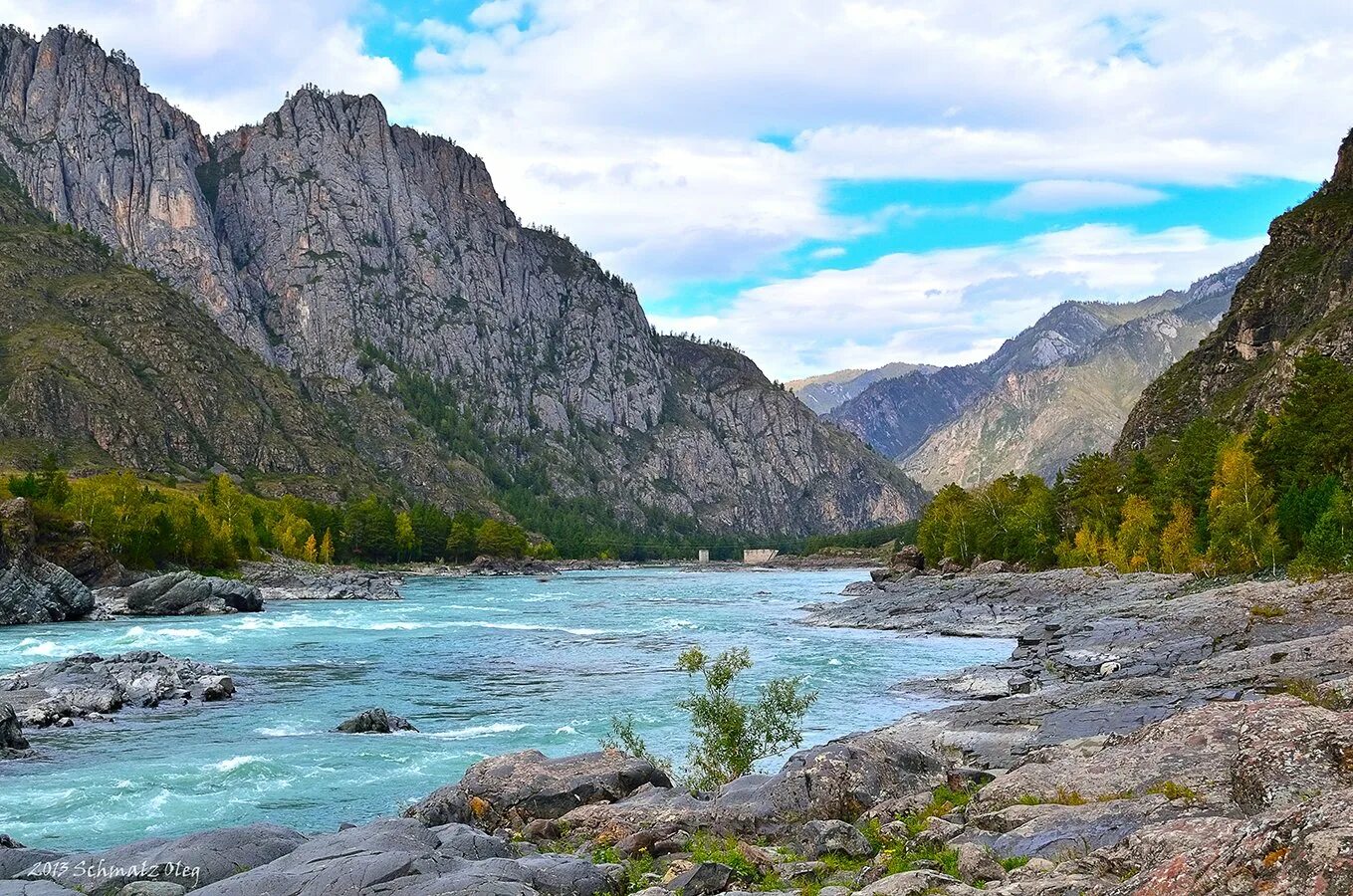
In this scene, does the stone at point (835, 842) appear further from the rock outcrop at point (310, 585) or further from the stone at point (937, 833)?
the rock outcrop at point (310, 585)

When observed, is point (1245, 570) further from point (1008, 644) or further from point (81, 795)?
point (81, 795)

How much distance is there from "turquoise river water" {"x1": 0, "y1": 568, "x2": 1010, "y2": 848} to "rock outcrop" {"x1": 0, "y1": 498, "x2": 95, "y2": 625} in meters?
4.82

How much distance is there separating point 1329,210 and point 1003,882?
183 metres

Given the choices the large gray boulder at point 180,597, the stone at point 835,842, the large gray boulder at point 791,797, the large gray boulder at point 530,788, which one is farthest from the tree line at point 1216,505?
the large gray boulder at point 180,597

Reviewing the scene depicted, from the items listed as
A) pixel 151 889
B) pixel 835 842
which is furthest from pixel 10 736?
pixel 835 842

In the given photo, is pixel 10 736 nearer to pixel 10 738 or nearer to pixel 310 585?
pixel 10 738

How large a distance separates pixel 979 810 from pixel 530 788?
38.0 feet

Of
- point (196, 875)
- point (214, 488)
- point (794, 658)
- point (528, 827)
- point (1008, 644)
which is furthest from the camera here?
point (214, 488)

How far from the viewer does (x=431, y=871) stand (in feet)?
51.0

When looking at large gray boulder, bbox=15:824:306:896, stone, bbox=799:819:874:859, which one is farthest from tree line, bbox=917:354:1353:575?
large gray boulder, bbox=15:824:306:896

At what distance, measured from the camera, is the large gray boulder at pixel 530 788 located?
24.4m

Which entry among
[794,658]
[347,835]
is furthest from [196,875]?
[794,658]

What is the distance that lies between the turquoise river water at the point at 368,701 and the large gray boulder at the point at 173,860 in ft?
26.6

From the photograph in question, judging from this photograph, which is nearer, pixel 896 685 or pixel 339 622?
pixel 896 685
